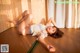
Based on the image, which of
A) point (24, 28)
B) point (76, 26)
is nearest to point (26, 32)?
point (24, 28)

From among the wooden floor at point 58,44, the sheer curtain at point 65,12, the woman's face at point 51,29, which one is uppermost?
the sheer curtain at point 65,12

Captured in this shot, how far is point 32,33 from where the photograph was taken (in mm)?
1567

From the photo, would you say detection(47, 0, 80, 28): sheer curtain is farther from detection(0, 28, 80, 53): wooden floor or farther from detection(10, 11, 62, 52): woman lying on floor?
detection(0, 28, 80, 53): wooden floor

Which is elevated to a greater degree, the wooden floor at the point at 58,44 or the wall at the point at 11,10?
the wall at the point at 11,10

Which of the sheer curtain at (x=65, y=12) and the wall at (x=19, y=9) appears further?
the wall at (x=19, y=9)

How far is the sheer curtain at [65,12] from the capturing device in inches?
65.9

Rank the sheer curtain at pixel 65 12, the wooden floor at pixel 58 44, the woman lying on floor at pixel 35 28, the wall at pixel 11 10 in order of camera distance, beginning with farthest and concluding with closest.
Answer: the wall at pixel 11 10, the sheer curtain at pixel 65 12, the woman lying on floor at pixel 35 28, the wooden floor at pixel 58 44

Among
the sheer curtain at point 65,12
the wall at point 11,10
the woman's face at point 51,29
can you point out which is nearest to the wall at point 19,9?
the wall at point 11,10

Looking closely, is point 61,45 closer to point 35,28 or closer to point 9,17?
point 35,28

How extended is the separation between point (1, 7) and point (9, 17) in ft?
0.59

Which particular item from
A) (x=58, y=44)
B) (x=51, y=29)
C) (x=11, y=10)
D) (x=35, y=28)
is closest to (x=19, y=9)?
(x=11, y=10)

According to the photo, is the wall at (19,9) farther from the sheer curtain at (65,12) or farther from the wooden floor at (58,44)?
the wooden floor at (58,44)

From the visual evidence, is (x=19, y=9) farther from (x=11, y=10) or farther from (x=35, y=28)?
(x=35, y=28)

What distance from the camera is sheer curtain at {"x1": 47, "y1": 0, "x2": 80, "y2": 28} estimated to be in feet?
5.49
